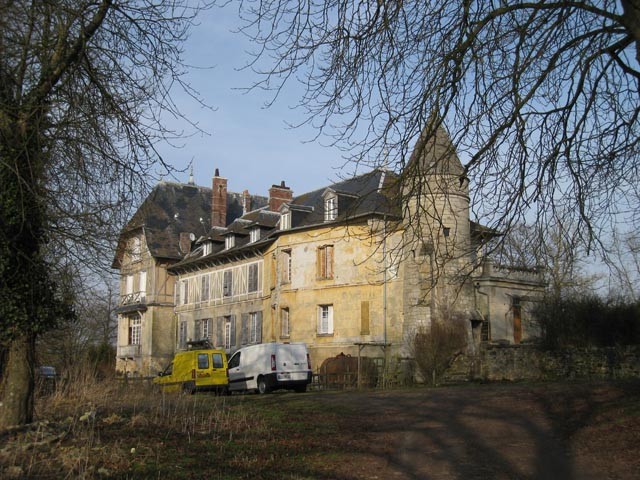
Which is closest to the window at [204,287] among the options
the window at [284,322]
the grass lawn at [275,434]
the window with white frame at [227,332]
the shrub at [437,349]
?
the window with white frame at [227,332]

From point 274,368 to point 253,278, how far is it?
17.3 m

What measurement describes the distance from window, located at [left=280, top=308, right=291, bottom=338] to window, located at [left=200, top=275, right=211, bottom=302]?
35.5 feet

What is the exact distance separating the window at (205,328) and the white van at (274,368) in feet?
68.1

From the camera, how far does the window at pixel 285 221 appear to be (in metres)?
39.0

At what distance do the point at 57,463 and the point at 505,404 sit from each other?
9473 mm

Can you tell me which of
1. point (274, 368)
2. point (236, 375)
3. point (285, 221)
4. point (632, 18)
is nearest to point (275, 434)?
point (632, 18)

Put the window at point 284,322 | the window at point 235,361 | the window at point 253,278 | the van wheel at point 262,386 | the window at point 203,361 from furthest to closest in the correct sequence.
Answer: the window at point 253,278 < the window at point 284,322 < the window at point 235,361 < the van wheel at point 262,386 < the window at point 203,361

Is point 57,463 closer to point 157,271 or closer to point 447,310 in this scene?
point 447,310

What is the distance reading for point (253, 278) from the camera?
43.6 metres

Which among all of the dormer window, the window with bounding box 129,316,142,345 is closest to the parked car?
the dormer window

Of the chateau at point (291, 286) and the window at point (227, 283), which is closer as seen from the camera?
the chateau at point (291, 286)

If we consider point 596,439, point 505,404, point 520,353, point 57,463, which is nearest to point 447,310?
point 520,353

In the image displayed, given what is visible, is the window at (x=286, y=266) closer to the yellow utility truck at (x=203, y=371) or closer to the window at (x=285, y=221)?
the window at (x=285, y=221)

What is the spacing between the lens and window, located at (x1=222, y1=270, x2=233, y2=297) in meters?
45.9
